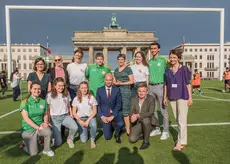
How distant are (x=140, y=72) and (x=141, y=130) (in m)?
1.28

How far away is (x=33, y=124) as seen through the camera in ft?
11.8

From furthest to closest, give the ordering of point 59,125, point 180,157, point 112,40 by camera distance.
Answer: point 112,40
point 59,125
point 180,157

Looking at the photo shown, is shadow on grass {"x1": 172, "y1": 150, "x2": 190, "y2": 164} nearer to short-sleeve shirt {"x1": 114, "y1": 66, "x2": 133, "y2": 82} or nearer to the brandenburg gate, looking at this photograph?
short-sleeve shirt {"x1": 114, "y1": 66, "x2": 133, "y2": 82}

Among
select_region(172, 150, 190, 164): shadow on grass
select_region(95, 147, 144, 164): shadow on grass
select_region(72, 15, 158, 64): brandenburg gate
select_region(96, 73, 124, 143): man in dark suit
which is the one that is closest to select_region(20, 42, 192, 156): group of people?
select_region(96, 73, 124, 143): man in dark suit

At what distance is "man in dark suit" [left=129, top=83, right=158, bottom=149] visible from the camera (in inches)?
162

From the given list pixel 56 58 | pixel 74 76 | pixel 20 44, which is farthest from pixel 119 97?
pixel 20 44

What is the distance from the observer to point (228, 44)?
9094 cm

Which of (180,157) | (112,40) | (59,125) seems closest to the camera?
(180,157)

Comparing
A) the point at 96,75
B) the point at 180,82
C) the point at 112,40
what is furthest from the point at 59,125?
the point at 112,40

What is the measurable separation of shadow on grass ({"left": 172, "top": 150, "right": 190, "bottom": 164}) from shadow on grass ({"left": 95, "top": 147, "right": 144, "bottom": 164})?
0.60m

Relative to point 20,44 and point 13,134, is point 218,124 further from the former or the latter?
point 20,44

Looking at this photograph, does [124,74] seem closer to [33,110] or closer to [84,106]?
[84,106]

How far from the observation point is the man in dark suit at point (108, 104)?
171 inches

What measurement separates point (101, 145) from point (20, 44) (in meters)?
98.4
